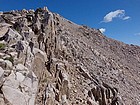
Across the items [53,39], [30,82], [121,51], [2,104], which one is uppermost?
[121,51]

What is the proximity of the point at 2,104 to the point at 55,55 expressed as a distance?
1361 centimetres

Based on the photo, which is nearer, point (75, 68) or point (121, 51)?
point (75, 68)

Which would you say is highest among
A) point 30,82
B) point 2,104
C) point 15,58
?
point 15,58

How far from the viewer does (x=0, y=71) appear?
1213cm

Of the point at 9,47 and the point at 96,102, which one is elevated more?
the point at 9,47

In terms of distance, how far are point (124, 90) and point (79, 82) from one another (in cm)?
1029

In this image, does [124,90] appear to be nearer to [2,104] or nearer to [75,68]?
[75,68]

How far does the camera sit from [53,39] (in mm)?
25406

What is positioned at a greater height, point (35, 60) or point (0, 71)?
point (35, 60)

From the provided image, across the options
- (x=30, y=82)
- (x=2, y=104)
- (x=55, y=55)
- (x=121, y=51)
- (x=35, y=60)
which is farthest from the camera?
(x=121, y=51)

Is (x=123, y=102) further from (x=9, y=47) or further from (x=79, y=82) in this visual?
(x=9, y=47)

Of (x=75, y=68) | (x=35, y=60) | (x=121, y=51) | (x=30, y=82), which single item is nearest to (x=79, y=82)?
(x=75, y=68)


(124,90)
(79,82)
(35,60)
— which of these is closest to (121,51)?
(124,90)

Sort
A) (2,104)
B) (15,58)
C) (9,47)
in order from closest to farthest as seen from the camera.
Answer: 1. (2,104)
2. (15,58)
3. (9,47)
